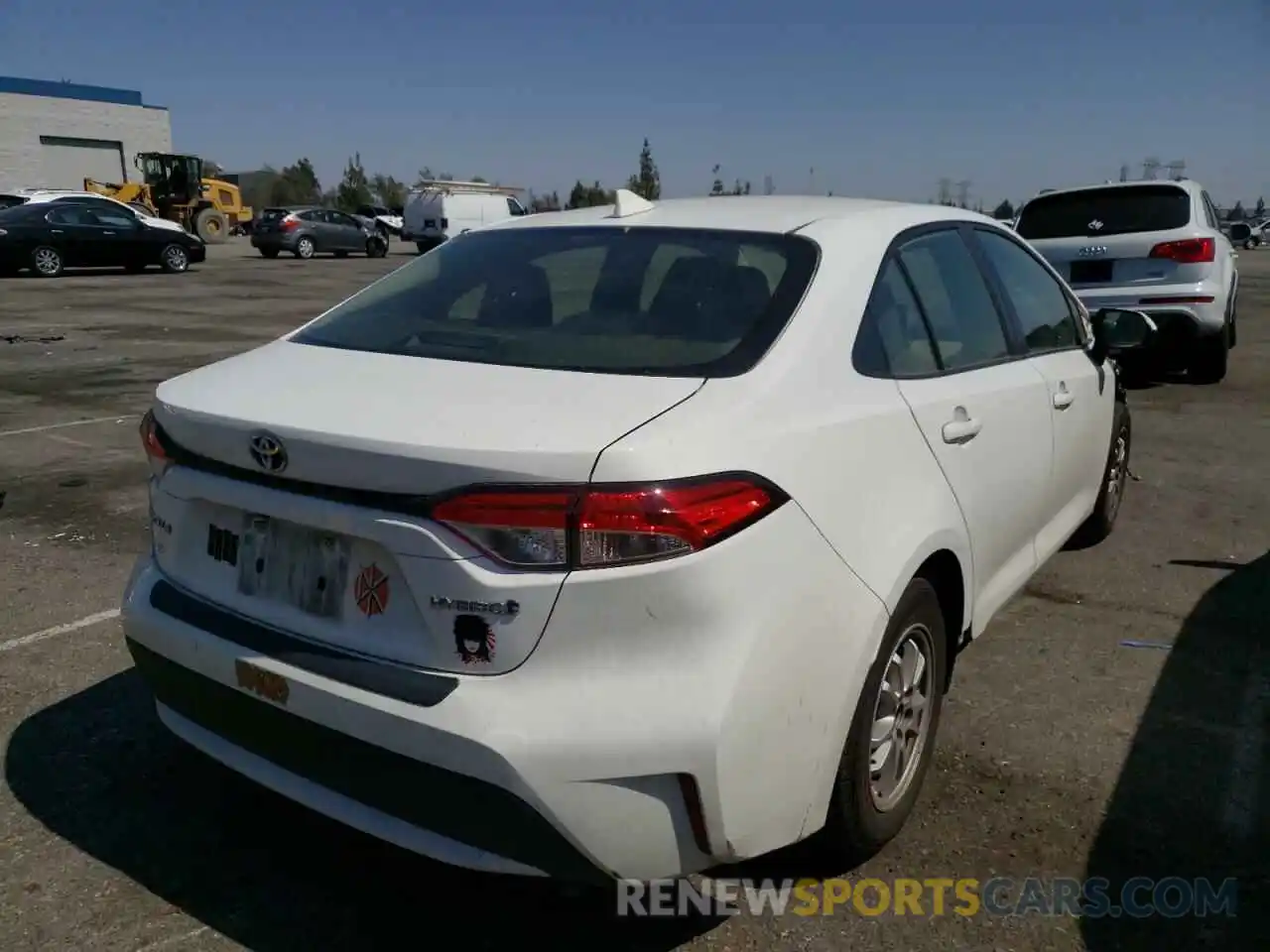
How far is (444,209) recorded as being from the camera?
124 ft

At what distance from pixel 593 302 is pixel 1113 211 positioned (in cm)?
770

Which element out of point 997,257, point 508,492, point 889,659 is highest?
point 997,257

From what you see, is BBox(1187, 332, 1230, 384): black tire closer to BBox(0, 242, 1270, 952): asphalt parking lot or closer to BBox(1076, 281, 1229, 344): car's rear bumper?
BBox(1076, 281, 1229, 344): car's rear bumper

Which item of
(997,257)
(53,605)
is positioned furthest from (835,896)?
(53,605)

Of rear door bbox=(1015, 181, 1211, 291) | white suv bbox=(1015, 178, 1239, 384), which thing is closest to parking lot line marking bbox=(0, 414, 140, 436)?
white suv bbox=(1015, 178, 1239, 384)

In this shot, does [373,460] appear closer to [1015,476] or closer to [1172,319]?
[1015,476]

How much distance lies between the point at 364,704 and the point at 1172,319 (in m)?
8.54

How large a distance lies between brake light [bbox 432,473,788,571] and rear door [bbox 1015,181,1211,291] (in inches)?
314

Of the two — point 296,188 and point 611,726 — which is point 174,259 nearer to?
point 611,726

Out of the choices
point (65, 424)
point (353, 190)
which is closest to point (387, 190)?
point (353, 190)

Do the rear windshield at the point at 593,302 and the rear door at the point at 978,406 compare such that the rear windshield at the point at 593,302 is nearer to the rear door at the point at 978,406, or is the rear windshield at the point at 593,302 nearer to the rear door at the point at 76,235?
the rear door at the point at 978,406

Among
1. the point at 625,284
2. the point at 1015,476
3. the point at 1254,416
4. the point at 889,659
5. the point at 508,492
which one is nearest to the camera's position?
the point at 508,492

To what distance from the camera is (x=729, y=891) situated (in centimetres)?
263

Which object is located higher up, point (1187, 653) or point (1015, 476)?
point (1015, 476)
